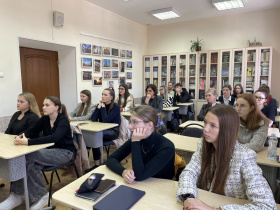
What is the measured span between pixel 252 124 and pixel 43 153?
220cm

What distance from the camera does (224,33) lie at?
22.0 feet

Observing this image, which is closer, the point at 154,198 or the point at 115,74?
the point at 154,198

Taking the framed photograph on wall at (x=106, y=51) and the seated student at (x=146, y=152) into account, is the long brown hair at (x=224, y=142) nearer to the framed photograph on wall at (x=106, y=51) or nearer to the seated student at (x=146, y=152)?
the seated student at (x=146, y=152)

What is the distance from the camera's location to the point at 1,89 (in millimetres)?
3738

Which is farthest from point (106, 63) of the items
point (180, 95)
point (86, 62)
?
point (180, 95)

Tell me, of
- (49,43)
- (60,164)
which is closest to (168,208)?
(60,164)

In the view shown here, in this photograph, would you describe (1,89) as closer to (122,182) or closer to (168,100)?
(122,182)

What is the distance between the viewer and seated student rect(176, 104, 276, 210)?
1171 millimetres

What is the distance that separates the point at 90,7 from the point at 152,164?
502cm

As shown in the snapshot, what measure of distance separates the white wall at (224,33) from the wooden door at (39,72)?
381cm

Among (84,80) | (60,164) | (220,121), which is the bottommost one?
(60,164)

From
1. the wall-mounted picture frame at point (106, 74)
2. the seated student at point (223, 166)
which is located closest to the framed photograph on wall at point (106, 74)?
the wall-mounted picture frame at point (106, 74)

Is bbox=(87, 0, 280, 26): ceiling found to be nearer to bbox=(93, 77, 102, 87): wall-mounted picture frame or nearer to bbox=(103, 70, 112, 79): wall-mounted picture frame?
bbox=(103, 70, 112, 79): wall-mounted picture frame

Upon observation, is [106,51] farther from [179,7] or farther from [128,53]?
[179,7]
